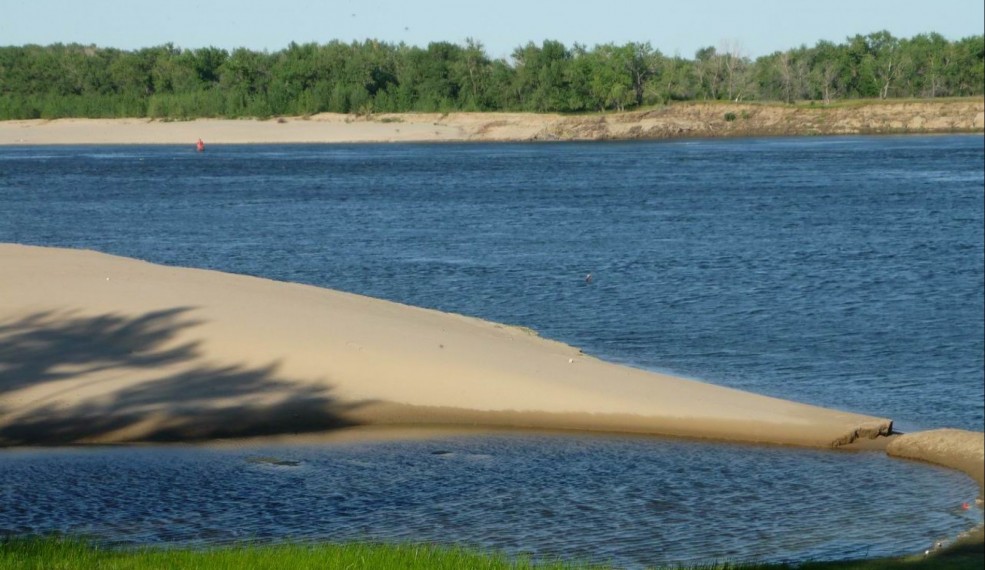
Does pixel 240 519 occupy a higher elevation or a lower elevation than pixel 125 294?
lower

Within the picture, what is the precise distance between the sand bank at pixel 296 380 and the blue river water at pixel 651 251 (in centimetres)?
106

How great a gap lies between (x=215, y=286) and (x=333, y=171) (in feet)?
206

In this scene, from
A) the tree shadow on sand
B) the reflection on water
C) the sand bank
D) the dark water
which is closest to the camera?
the reflection on water

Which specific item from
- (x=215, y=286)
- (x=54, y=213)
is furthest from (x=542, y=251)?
(x=54, y=213)

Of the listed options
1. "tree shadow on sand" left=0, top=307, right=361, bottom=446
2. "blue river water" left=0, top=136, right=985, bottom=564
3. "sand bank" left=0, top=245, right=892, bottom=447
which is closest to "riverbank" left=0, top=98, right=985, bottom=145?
"blue river water" left=0, top=136, right=985, bottom=564

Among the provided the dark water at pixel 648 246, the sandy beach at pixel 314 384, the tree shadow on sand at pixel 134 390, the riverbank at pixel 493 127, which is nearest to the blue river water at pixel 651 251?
the dark water at pixel 648 246

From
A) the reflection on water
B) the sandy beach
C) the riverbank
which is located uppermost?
the riverbank

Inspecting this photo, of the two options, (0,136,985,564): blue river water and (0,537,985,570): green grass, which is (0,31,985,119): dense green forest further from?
(0,537,985,570): green grass

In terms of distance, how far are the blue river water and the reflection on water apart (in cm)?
16

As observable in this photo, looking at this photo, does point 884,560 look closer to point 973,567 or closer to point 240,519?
point 973,567

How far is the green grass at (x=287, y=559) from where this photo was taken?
10.3 metres

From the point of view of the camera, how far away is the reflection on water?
14.2m

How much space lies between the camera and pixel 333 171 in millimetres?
87562

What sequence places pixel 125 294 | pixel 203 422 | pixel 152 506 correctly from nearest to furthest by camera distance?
1. pixel 152 506
2. pixel 203 422
3. pixel 125 294
